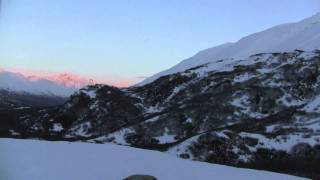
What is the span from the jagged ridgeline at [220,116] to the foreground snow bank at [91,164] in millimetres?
30968

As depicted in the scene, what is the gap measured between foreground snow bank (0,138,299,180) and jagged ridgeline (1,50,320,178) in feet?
102

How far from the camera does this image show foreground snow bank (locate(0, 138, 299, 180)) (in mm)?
22016

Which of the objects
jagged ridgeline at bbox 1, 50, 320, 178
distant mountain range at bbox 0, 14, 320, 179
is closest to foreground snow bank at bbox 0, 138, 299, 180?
distant mountain range at bbox 0, 14, 320, 179

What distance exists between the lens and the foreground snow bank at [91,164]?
72.2 feet

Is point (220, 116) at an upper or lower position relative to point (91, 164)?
upper

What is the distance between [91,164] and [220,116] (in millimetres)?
66395

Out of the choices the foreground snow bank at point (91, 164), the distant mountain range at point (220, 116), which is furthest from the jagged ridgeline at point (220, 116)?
the foreground snow bank at point (91, 164)

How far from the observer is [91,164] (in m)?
24.4

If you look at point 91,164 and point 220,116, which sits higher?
point 220,116

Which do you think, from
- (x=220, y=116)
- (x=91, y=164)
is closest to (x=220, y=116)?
(x=220, y=116)

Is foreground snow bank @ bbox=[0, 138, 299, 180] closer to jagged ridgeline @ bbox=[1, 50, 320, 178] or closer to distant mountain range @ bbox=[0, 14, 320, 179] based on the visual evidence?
distant mountain range @ bbox=[0, 14, 320, 179]

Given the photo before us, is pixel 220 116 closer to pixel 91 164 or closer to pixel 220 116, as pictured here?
pixel 220 116

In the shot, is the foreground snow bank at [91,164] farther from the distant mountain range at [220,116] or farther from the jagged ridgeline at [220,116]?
the jagged ridgeline at [220,116]

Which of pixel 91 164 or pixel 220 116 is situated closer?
pixel 91 164
